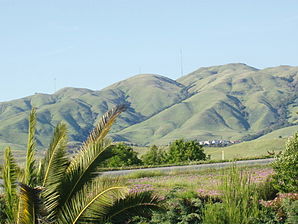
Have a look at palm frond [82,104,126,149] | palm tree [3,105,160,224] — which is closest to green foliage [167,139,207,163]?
palm frond [82,104,126,149]

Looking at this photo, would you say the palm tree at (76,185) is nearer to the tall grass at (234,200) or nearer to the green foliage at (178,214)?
the tall grass at (234,200)

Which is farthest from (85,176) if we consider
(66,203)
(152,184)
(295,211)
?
(152,184)

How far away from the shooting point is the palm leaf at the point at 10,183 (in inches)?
393

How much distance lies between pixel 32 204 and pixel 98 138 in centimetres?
256

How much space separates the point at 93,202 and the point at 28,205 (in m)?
1.35

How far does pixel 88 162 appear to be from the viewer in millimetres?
10477

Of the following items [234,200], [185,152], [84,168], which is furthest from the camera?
[185,152]

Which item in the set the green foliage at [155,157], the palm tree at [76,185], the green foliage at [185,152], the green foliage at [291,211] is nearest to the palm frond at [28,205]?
the palm tree at [76,185]

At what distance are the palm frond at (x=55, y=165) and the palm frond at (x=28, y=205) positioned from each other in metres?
0.80

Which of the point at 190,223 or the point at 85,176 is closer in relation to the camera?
the point at 85,176

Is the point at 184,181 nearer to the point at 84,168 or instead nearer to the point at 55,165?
the point at 84,168

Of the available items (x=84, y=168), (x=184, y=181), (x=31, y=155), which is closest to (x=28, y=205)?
(x=31, y=155)

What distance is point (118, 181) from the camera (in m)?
9.84

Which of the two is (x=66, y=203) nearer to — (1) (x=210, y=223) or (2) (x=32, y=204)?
(2) (x=32, y=204)
